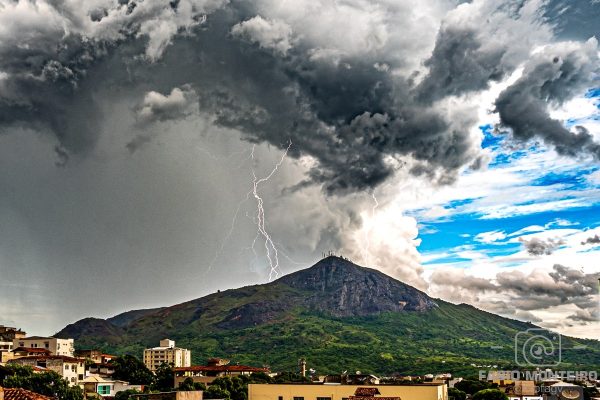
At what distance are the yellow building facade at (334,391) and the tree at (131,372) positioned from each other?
2820 inches

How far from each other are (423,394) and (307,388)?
36.4ft

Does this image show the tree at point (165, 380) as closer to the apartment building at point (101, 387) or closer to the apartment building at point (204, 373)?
the apartment building at point (204, 373)

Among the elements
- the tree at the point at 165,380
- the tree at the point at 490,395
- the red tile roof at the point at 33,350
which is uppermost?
the red tile roof at the point at 33,350

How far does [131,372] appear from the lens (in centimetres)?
13550

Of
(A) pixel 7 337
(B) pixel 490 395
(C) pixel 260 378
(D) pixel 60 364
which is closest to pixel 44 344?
(A) pixel 7 337

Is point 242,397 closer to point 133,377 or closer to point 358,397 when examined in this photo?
point 133,377

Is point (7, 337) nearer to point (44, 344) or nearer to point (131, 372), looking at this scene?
point (44, 344)

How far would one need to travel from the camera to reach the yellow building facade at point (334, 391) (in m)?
64.6

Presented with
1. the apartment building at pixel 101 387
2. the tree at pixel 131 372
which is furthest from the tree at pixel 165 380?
the apartment building at pixel 101 387

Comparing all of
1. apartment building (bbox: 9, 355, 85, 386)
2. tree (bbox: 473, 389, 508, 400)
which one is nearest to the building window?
apartment building (bbox: 9, 355, 85, 386)

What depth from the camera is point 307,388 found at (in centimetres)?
6712

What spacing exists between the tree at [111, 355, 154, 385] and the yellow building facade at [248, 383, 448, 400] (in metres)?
71.6

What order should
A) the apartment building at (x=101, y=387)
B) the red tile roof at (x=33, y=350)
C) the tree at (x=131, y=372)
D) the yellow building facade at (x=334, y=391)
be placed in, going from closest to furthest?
1. the yellow building facade at (x=334, y=391)
2. the apartment building at (x=101, y=387)
3. the red tile roof at (x=33, y=350)
4. the tree at (x=131, y=372)

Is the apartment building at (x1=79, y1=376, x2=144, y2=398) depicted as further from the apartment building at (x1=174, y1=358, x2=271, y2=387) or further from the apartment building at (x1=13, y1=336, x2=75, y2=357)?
the apartment building at (x1=13, y1=336, x2=75, y2=357)
